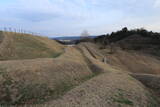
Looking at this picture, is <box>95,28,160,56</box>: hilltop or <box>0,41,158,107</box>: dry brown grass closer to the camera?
<box>0,41,158,107</box>: dry brown grass

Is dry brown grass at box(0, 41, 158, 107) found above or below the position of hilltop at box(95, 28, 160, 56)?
below

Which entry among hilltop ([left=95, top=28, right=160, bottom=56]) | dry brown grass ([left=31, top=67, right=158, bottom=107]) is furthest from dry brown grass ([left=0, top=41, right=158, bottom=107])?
hilltop ([left=95, top=28, right=160, bottom=56])

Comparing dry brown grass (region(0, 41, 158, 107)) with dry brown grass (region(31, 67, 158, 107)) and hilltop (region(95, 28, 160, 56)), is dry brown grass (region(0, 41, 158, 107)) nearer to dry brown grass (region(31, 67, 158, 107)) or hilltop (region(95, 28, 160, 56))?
dry brown grass (region(31, 67, 158, 107))

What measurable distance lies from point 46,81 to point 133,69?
1870 centimetres

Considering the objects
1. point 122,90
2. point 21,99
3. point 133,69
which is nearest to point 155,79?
point 122,90

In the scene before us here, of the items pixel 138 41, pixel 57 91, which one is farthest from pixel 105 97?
pixel 138 41

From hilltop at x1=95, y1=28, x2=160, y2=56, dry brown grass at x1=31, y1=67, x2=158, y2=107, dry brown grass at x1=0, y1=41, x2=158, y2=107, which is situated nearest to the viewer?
dry brown grass at x1=31, y1=67, x2=158, y2=107

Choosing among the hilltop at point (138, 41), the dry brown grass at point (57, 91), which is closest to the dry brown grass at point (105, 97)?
A: the dry brown grass at point (57, 91)

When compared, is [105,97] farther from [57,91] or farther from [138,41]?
[138,41]

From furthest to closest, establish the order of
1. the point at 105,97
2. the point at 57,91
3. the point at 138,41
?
the point at 138,41, the point at 57,91, the point at 105,97

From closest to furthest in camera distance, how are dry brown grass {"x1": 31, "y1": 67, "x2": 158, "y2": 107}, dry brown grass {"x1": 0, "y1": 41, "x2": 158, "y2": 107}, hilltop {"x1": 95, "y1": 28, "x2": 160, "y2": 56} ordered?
dry brown grass {"x1": 31, "y1": 67, "x2": 158, "y2": 107} < dry brown grass {"x1": 0, "y1": 41, "x2": 158, "y2": 107} < hilltop {"x1": 95, "y1": 28, "x2": 160, "y2": 56}

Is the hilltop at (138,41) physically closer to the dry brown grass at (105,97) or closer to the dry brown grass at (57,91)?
the dry brown grass at (105,97)

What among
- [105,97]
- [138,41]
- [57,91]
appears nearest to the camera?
[105,97]

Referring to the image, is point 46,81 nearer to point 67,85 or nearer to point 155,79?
point 67,85
